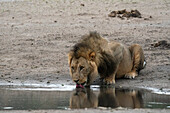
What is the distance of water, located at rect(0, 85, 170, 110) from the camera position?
24.9ft

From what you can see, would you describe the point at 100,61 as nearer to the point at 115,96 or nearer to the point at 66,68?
the point at 115,96

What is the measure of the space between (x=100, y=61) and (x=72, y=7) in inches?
371

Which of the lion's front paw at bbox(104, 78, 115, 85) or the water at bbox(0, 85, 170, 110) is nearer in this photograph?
the water at bbox(0, 85, 170, 110)

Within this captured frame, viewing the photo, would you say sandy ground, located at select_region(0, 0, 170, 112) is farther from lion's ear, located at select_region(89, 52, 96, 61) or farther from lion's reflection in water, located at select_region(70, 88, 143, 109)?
lion's ear, located at select_region(89, 52, 96, 61)

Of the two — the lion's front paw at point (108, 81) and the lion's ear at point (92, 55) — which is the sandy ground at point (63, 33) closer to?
the lion's front paw at point (108, 81)

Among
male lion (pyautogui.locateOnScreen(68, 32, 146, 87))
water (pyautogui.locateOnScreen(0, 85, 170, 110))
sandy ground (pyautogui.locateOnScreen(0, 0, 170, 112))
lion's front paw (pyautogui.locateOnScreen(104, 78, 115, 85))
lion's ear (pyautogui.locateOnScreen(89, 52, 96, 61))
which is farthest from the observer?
sandy ground (pyautogui.locateOnScreen(0, 0, 170, 112))

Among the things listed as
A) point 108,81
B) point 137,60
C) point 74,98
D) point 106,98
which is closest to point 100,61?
point 108,81

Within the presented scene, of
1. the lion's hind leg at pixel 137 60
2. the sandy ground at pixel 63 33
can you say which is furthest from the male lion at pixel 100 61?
the sandy ground at pixel 63 33

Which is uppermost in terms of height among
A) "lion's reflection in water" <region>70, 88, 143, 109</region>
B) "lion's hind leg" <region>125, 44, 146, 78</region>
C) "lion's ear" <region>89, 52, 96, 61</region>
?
"lion's ear" <region>89, 52, 96, 61</region>

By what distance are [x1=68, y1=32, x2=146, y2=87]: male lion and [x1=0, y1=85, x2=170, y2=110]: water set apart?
302mm

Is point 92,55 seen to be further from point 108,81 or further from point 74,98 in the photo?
point 74,98

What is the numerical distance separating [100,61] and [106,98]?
1154 mm

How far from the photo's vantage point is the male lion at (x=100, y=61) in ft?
29.1

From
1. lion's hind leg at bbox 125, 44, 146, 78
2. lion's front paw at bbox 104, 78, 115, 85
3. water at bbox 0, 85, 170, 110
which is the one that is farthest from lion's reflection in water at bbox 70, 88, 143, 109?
lion's hind leg at bbox 125, 44, 146, 78
